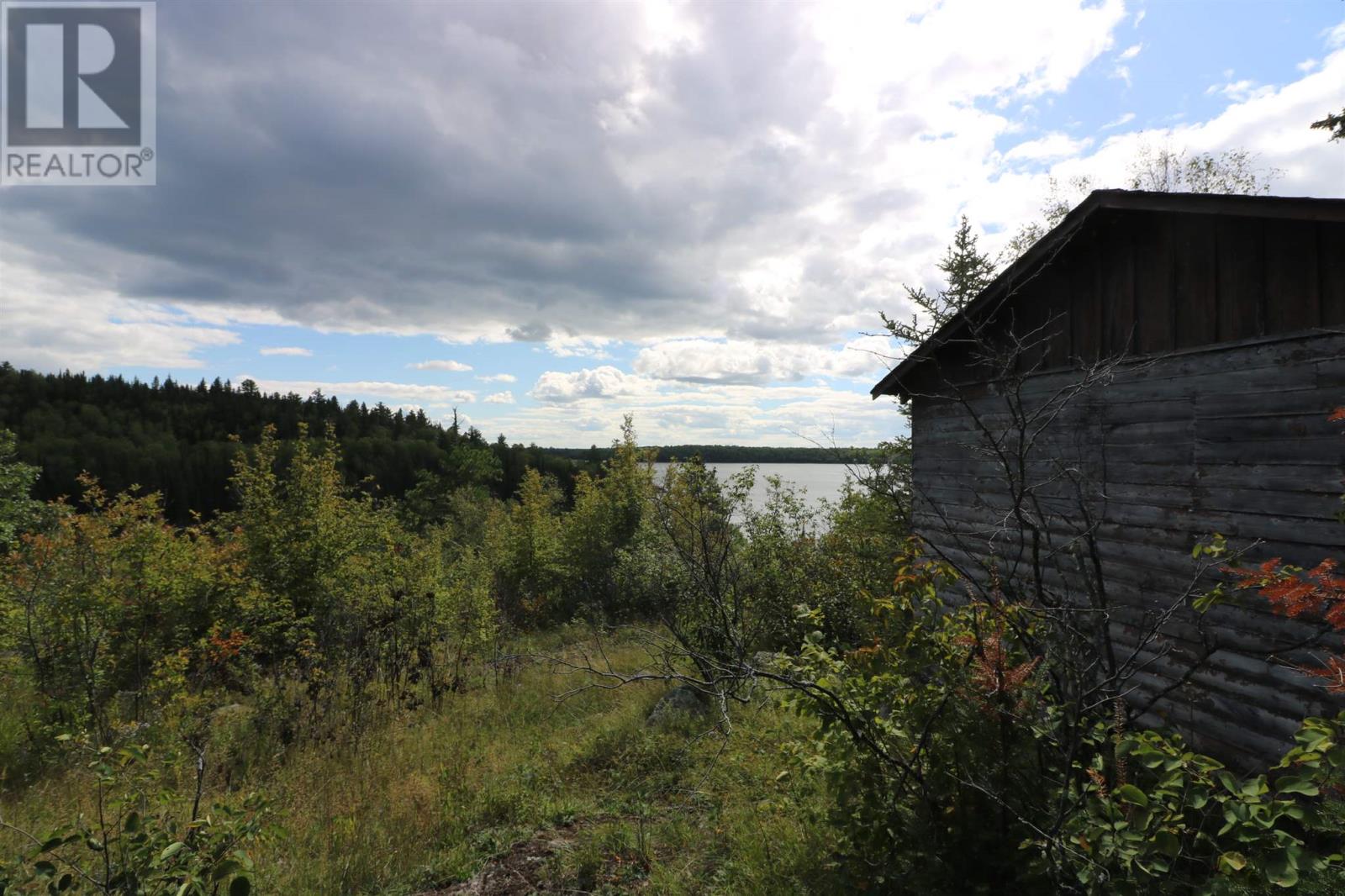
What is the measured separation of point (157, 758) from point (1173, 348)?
35.4 ft

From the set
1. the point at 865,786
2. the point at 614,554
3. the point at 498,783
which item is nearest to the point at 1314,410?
the point at 865,786

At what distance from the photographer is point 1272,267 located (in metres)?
4.65

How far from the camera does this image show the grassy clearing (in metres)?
4.32

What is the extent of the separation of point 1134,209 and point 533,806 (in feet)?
25.7

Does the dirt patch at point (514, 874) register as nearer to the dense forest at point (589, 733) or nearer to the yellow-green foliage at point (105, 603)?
the dense forest at point (589, 733)

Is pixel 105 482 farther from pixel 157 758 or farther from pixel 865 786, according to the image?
pixel 865 786

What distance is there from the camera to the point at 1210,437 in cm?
494

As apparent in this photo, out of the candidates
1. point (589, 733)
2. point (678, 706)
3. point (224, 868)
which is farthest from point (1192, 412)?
point (589, 733)

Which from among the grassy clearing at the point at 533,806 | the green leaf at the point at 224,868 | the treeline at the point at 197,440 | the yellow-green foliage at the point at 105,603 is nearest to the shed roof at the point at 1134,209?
the grassy clearing at the point at 533,806

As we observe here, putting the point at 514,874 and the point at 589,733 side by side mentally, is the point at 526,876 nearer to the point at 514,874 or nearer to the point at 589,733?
the point at 514,874

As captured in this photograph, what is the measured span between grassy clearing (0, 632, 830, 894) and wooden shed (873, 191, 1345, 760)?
8.88 feet

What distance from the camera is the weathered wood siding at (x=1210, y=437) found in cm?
430

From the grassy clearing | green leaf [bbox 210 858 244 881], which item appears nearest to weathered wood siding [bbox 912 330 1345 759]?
the grassy clearing

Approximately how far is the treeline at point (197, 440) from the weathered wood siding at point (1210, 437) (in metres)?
46.9
